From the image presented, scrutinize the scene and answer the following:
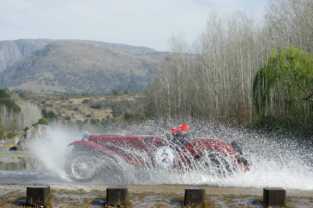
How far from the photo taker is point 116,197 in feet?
33.3

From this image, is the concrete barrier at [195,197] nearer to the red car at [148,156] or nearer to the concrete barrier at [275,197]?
the concrete barrier at [275,197]

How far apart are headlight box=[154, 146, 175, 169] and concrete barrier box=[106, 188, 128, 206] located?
6.36 metres

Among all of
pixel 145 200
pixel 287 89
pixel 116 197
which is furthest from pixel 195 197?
pixel 287 89

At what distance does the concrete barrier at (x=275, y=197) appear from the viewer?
10133 mm

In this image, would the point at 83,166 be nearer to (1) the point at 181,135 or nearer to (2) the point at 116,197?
(1) the point at 181,135

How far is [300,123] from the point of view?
3947 cm

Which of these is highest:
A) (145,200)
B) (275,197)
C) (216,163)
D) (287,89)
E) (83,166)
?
(287,89)

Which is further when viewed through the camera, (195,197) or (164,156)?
(164,156)

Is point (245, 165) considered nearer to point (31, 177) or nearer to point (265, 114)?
point (31, 177)

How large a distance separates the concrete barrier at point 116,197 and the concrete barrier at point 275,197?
2.49 meters

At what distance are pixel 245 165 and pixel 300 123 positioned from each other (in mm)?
23549

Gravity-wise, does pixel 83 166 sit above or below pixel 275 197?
above

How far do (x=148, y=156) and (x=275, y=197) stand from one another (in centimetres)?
679

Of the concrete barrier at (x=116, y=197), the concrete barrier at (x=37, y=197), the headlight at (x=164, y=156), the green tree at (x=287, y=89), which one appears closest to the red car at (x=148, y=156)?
the headlight at (x=164, y=156)
